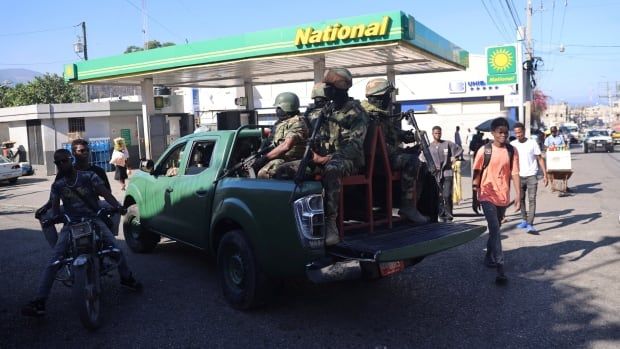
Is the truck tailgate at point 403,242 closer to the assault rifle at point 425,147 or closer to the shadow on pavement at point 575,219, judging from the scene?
the assault rifle at point 425,147

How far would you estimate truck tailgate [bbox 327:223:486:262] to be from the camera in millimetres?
4277

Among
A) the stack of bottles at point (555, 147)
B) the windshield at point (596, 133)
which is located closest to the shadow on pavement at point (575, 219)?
the stack of bottles at point (555, 147)

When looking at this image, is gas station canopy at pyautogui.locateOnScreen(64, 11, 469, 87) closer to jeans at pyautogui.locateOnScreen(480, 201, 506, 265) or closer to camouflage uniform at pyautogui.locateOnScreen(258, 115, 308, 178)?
jeans at pyautogui.locateOnScreen(480, 201, 506, 265)

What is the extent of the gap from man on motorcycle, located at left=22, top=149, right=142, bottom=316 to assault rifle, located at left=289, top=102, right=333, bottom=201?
2141 millimetres

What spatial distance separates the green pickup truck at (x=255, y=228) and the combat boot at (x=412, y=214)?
8 centimetres

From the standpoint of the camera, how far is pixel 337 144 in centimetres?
523

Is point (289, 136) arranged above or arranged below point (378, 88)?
below

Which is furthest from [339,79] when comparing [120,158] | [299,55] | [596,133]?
[596,133]

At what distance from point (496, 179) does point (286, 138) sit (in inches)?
103

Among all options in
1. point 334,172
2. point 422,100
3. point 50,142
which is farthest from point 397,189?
point 422,100

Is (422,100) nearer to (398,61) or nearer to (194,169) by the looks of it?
(398,61)

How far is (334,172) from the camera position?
14.9 feet

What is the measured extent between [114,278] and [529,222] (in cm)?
635

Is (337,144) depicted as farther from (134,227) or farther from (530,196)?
(530,196)
